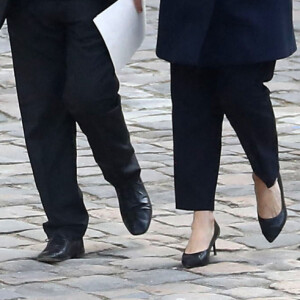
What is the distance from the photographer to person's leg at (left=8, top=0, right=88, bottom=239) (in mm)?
4480

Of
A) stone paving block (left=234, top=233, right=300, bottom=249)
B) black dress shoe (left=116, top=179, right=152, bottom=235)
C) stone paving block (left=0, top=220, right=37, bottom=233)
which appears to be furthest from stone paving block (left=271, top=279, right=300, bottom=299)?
stone paving block (left=0, top=220, right=37, bottom=233)

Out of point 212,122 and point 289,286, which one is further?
point 212,122

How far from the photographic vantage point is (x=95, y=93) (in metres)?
4.46

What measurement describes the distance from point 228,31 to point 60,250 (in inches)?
42.7

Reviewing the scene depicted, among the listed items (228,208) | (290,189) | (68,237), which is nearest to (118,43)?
(68,237)

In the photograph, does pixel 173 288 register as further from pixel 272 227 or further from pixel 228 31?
pixel 228 31

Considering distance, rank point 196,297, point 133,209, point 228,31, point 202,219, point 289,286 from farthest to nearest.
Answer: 1. point 133,209
2. point 202,219
3. point 228,31
4. point 289,286
5. point 196,297

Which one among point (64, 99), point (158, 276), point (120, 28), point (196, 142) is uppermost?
point (120, 28)

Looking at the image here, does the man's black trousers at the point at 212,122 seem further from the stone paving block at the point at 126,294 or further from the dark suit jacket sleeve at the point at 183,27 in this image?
the stone paving block at the point at 126,294

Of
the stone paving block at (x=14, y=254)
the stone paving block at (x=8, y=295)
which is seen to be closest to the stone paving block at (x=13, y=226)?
the stone paving block at (x=14, y=254)

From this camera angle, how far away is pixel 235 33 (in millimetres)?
4285

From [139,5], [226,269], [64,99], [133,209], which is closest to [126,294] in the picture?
[226,269]

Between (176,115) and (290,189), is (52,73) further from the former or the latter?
(290,189)

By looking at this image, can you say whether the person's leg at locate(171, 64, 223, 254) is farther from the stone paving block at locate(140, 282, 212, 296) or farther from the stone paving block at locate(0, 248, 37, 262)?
the stone paving block at locate(0, 248, 37, 262)
